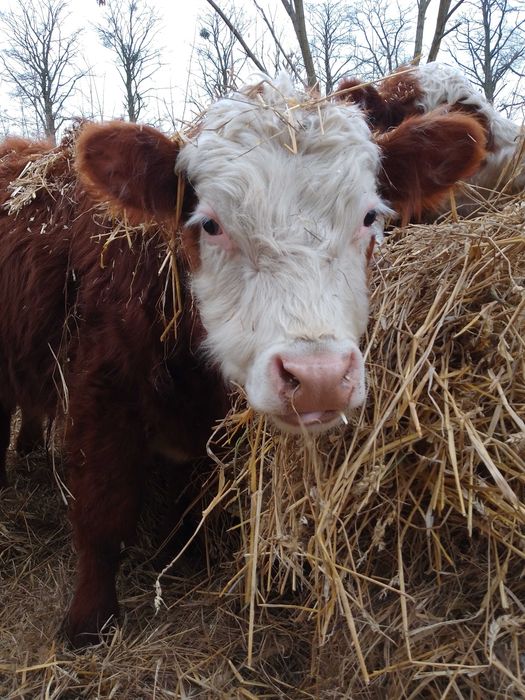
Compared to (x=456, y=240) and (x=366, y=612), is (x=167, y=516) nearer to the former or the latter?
(x=366, y=612)

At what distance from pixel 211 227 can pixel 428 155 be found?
34.5 inches

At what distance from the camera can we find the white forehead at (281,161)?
176 cm

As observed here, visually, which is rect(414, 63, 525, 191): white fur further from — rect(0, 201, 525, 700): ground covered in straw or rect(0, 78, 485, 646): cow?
rect(0, 78, 485, 646): cow

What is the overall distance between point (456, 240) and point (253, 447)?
110cm

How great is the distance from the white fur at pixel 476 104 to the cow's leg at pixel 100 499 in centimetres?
294

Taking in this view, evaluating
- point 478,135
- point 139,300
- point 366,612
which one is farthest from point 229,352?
point 478,135

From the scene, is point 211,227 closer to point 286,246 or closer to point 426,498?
point 286,246

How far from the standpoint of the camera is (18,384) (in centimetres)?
300

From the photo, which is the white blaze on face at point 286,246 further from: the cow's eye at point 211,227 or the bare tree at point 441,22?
the bare tree at point 441,22

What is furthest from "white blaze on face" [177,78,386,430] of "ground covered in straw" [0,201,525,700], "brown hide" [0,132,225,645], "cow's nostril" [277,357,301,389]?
"brown hide" [0,132,225,645]

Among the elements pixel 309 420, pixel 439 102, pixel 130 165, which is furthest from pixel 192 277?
pixel 439 102

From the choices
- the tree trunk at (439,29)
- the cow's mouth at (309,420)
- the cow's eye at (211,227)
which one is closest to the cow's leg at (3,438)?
the cow's eye at (211,227)

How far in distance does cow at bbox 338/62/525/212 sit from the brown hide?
7.62 feet

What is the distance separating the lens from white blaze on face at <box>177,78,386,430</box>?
60.5 inches
